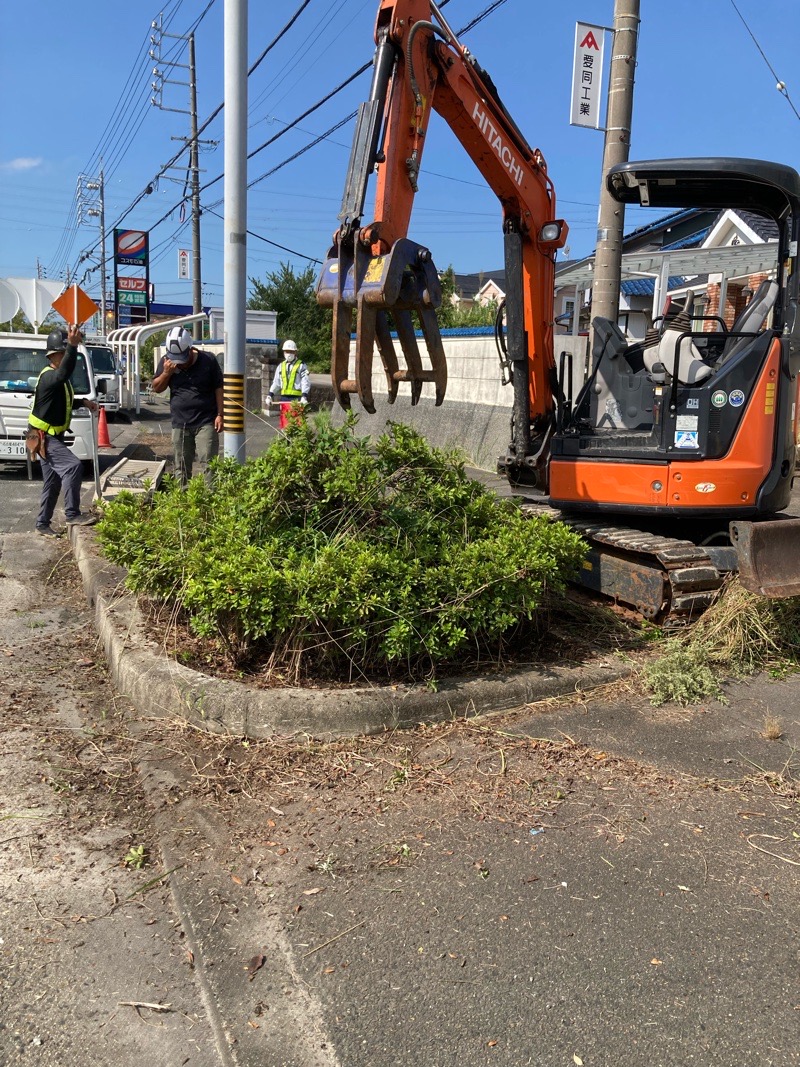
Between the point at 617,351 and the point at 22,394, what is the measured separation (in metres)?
9.71

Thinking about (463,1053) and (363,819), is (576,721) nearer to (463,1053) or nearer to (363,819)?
(363,819)

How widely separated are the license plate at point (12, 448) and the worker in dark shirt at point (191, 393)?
4860 mm

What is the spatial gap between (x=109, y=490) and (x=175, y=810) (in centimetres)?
703

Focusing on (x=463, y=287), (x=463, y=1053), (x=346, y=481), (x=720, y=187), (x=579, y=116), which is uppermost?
(x=463, y=287)

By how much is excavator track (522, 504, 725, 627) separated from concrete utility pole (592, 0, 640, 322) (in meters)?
3.20

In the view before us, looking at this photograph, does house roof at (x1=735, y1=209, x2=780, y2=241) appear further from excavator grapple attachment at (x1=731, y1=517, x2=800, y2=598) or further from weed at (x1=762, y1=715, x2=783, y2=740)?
weed at (x1=762, y1=715, x2=783, y2=740)

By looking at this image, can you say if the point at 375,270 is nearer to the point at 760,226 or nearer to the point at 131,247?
the point at 760,226

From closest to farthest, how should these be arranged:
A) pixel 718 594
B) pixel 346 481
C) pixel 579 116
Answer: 1. pixel 346 481
2. pixel 718 594
3. pixel 579 116

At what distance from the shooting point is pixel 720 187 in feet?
20.0

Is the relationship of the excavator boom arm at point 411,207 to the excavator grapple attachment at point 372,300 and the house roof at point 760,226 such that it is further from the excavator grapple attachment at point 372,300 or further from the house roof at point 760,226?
the house roof at point 760,226

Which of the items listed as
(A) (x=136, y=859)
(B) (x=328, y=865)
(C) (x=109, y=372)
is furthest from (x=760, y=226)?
(A) (x=136, y=859)

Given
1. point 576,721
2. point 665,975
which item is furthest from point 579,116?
point 665,975

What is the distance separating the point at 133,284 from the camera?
4678 cm

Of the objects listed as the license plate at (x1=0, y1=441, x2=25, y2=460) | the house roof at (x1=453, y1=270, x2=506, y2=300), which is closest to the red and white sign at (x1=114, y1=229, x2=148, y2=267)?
the house roof at (x1=453, y1=270, x2=506, y2=300)
